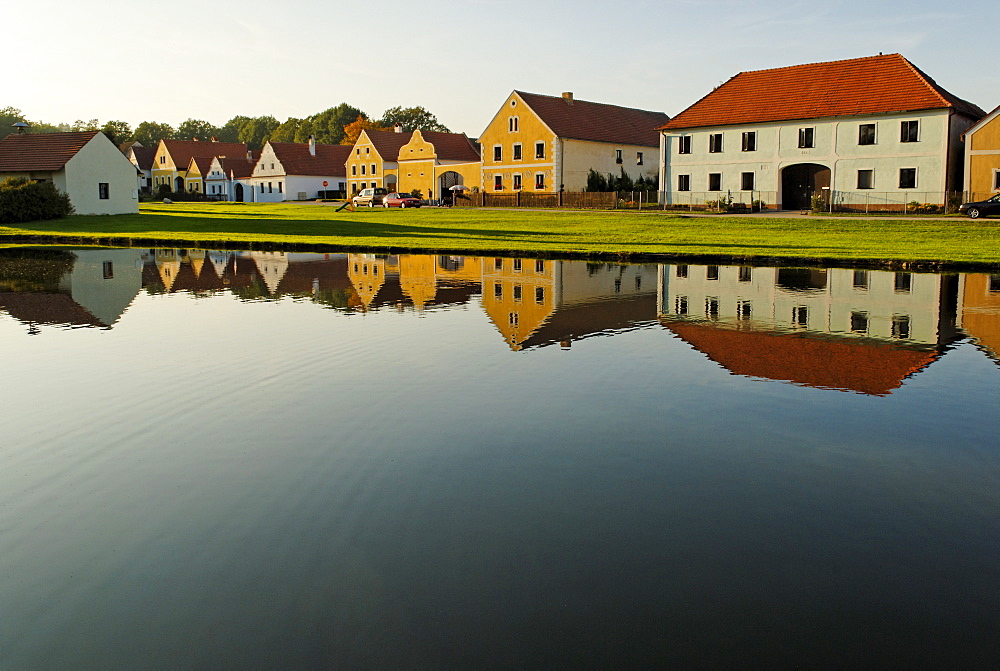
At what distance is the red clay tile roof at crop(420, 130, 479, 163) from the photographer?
8338 cm

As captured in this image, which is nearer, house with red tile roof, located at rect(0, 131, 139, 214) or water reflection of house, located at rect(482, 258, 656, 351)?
water reflection of house, located at rect(482, 258, 656, 351)

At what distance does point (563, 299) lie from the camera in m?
19.2

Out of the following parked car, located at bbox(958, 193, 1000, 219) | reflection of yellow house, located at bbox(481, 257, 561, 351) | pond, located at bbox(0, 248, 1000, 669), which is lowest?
pond, located at bbox(0, 248, 1000, 669)

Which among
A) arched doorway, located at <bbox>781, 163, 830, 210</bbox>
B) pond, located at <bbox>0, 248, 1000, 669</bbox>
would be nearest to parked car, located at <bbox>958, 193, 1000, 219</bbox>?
arched doorway, located at <bbox>781, 163, 830, 210</bbox>

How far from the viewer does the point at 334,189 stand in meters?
104

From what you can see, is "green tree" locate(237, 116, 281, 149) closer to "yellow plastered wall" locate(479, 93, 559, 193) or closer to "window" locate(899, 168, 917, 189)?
"yellow plastered wall" locate(479, 93, 559, 193)

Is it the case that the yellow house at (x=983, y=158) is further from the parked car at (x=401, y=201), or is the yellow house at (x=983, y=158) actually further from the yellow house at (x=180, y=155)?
the yellow house at (x=180, y=155)

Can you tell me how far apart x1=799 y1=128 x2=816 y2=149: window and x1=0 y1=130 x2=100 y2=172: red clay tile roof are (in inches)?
1829

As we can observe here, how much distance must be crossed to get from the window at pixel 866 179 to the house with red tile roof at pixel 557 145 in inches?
736

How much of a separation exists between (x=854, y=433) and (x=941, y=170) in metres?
46.1

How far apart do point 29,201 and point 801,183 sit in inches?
1846

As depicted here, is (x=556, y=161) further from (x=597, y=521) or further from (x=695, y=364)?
(x=597, y=521)

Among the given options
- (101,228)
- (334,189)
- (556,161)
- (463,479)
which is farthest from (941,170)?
(334,189)

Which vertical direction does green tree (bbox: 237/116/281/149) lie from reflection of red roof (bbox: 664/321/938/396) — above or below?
above
